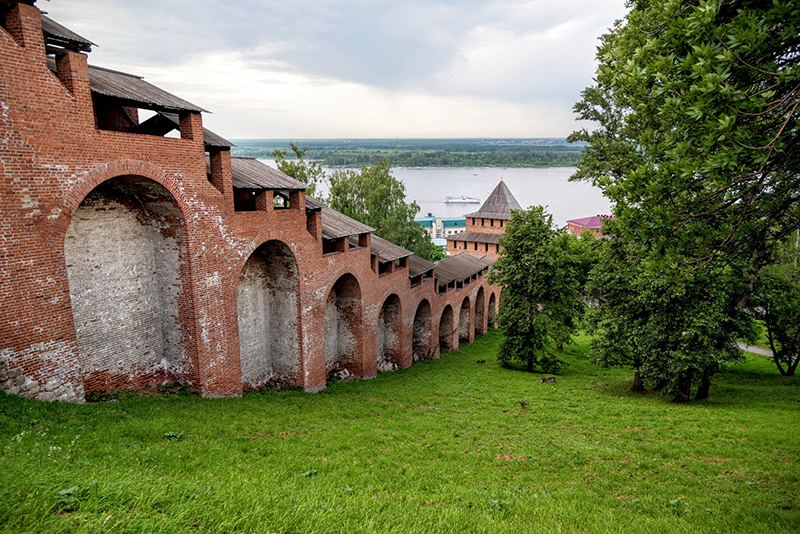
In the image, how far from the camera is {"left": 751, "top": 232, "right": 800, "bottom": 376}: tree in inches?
613

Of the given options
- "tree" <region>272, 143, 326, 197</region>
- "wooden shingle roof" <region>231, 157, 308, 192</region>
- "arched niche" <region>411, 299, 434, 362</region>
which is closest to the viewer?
"wooden shingle roof" <region>231, 157, 308, 192</region>

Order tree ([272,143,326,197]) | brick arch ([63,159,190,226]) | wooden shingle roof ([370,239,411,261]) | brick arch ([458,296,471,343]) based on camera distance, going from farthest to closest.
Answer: tree ([272,143,326,197]) < brick arch ([458,296,471,343]) < wooden shingle roof ([370,239,411,261]) < brick arch ([63,159,190,226])

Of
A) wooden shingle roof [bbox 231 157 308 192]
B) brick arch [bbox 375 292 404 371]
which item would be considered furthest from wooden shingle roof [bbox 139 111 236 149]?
brick arch [bbox 375 292 404 371]

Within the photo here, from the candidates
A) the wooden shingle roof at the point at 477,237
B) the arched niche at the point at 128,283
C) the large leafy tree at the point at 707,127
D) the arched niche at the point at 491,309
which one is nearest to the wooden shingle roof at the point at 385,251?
the arched niche at the point at 128,283

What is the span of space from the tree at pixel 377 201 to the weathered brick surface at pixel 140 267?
12955 mm

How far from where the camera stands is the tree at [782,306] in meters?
15.6

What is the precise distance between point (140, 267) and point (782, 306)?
23.5 metres

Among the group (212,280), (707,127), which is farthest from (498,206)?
(707,127)

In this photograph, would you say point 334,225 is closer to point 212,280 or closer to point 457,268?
point 212,280

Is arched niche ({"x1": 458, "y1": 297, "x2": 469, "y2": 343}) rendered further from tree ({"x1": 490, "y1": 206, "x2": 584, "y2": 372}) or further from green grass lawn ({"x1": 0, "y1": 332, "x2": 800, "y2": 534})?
green grass lawn ({"x1": 0, "y1": 332, "x2": 800, "y2": 534})

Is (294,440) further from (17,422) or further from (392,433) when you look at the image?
(17,422)

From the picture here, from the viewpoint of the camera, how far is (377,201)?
31219 mm

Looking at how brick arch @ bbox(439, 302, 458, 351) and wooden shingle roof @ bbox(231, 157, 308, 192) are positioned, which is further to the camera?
brick arch @ bbox(439, 302, 458, 351)

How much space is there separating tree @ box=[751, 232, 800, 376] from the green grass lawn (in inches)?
151
